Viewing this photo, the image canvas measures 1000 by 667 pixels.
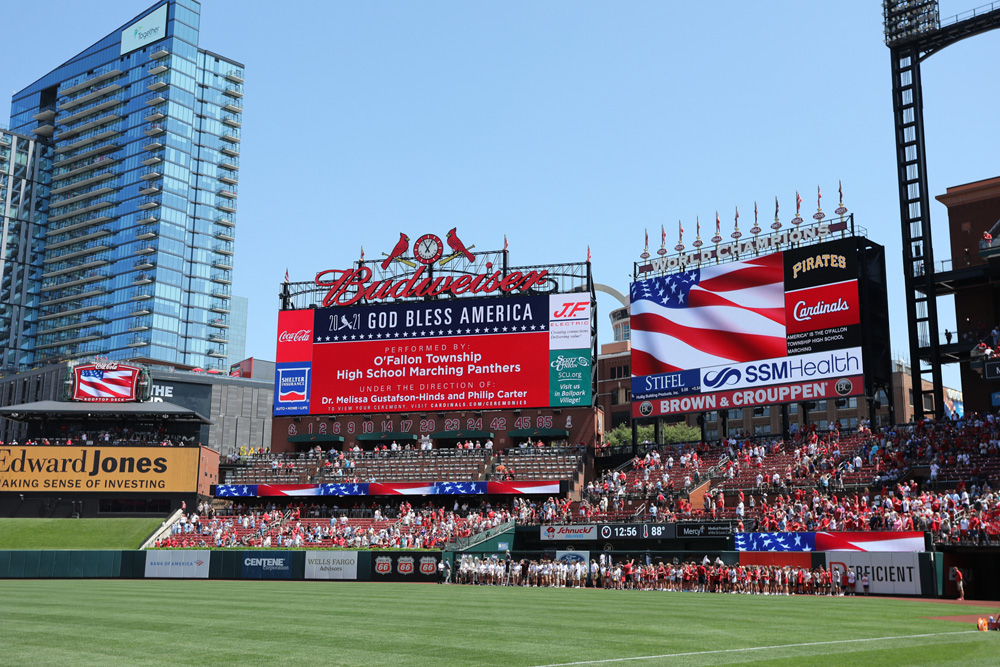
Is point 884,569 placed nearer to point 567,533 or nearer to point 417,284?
point 567,533

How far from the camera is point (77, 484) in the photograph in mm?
66438

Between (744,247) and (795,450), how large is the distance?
1348cm

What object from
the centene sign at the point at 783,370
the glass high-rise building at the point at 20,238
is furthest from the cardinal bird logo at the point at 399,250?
the glass high-rise building at the point at 20,238

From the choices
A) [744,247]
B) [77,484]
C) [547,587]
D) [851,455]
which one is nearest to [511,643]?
[547,587]

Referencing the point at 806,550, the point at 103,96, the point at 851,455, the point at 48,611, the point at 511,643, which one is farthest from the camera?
the point at 103,96

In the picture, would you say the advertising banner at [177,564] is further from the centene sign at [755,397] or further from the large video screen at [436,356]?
the centene sign at [755,397]

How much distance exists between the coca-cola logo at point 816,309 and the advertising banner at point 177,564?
118 feet

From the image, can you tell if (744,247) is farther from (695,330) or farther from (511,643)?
(511,643)

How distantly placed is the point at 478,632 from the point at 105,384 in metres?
60.0

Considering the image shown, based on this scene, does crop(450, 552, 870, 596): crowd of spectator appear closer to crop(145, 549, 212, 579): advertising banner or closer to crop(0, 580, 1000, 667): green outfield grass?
crop(0, 580, 1000, 667): green outfield grass

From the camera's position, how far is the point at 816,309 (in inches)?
2114

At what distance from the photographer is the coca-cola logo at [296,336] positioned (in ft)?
224

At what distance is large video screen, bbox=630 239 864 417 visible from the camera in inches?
2074

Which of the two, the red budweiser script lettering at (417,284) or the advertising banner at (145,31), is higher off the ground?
the advertising banner at (145,31)
